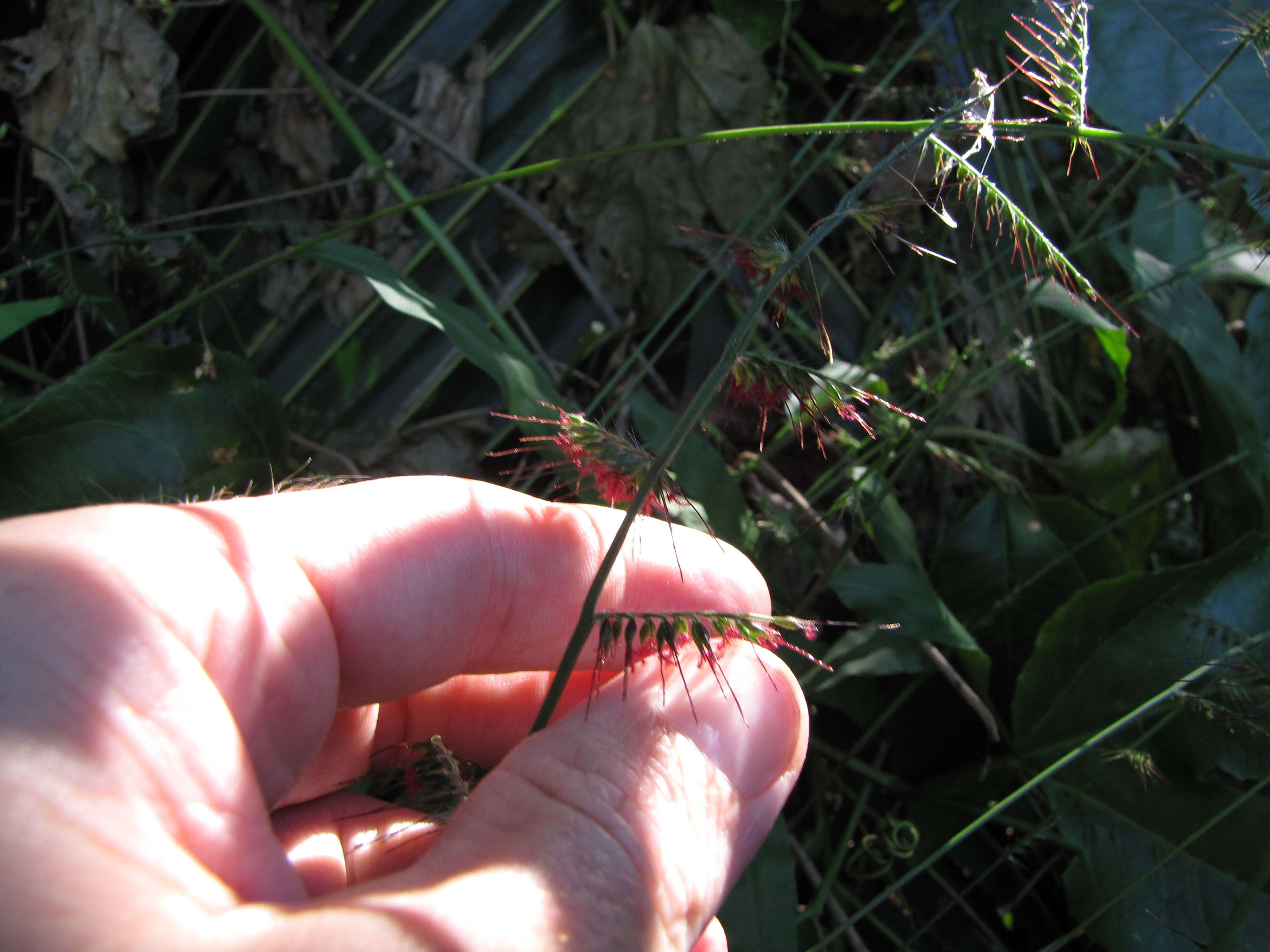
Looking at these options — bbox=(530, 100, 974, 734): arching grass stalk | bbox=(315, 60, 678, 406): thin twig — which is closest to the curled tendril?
bbox=(315, 60, 678, 406): thin twig

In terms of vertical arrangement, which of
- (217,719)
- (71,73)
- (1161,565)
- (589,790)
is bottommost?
(1161,565)

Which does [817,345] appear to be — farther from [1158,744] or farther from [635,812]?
[635,812]

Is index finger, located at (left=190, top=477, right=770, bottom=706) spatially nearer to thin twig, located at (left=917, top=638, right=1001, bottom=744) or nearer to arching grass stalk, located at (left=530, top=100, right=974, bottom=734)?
arching grass stalk, located at (left=530, top=100, right=974, bottom=734)

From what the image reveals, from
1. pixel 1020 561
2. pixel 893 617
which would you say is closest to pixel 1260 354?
pixel 1020 561

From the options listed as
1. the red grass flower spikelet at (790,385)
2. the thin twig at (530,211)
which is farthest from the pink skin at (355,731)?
the thin twig at (530,211)

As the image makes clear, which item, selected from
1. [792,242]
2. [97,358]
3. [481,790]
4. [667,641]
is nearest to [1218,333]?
[792,242]

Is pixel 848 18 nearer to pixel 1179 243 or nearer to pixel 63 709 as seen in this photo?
pixel 1179 243
